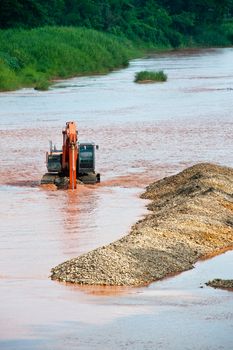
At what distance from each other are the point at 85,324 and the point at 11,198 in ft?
35.2

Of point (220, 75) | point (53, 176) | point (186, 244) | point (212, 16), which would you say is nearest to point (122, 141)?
point (53, 176)

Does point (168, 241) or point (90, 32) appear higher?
point (168, 241)

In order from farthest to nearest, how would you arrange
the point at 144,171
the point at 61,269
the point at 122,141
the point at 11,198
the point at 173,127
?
the point at 173,127 → the point at 122,141 → the point at 144,171 → the point at 11,198 → the point at 61,269

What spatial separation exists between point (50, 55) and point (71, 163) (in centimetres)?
4307

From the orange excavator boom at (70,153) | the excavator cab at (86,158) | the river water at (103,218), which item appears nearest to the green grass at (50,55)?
the river water at (103,218)

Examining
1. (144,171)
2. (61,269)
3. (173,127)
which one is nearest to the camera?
(61,269)

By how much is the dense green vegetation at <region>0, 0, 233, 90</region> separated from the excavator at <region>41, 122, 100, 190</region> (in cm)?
3114

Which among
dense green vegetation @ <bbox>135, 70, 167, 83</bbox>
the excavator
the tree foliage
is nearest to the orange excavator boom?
the excavator

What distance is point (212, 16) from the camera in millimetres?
120250

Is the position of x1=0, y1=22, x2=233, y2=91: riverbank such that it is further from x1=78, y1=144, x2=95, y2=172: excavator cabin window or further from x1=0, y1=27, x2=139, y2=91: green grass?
x1=78, y1=144, x2=95, y2=172: excavator cabin window

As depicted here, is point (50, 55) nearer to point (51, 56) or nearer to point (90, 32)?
point (51, 56)

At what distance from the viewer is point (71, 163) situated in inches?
971

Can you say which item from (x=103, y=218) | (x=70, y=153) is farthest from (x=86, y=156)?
(x=103, y=218)

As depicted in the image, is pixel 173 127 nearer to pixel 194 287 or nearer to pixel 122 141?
pixel 122 141
